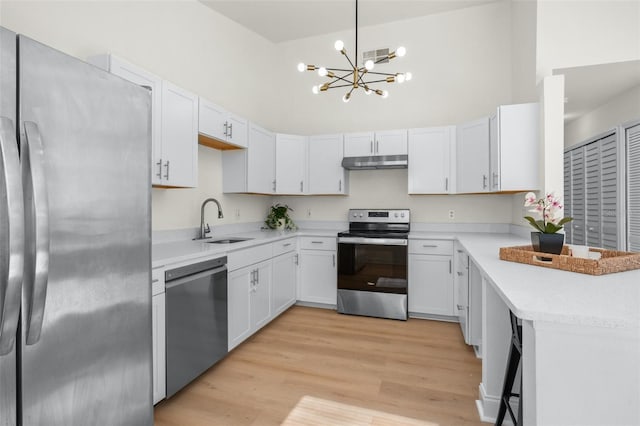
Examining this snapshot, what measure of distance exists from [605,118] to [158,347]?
5.37 meters

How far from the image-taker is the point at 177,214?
2998 mm

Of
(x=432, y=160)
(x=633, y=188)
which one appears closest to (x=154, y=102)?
(x=432, y=160)

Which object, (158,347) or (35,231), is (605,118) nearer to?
(158,347)

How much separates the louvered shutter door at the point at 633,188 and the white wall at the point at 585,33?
128 cm

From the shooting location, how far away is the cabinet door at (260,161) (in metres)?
3.61

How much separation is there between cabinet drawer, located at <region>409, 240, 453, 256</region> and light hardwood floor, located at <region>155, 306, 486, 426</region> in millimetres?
761

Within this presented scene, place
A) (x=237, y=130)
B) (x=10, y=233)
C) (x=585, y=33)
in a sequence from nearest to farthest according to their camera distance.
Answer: (x=10, y=233)
(x=585, y=33)
(x=237, y=130)

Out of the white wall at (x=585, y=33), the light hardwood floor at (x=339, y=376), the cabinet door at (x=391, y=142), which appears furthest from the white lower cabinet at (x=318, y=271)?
the white wall at (x=585, y=33)

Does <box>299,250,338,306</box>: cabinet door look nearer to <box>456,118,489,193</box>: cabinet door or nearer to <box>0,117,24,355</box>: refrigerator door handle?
<box>456,118,489,193</box>: cabinet door

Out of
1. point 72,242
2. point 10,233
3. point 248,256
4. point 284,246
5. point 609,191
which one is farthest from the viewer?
point 609,191

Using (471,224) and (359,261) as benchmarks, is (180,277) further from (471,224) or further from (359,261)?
(471,224)

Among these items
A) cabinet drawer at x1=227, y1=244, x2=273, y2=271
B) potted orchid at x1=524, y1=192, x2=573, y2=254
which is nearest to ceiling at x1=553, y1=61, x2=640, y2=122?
potted orchid at x1=524, y1=192, x2=573, y2=254

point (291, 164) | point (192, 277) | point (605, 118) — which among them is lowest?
point (192, 277)

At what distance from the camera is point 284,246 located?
11.9 feet
